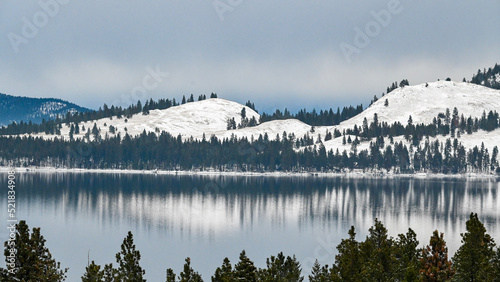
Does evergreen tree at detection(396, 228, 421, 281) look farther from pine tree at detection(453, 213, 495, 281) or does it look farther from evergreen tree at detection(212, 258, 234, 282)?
evergreen tree at detection(212, 258, 234, 282)

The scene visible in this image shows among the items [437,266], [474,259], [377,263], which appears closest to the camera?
[437,266]

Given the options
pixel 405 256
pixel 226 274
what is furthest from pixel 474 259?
pixel 226 274

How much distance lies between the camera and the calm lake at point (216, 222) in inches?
3580

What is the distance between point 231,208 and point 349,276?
122 metres

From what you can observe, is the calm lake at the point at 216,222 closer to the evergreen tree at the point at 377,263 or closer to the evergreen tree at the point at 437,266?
the evergreen tree at the point at 377,263

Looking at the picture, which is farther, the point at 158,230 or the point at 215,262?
the point at 158,230

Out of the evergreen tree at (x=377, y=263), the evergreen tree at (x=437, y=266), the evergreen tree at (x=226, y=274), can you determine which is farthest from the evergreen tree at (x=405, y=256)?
the evergreen tree at (x=226, y=274)

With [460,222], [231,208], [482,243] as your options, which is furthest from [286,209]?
[482,243]

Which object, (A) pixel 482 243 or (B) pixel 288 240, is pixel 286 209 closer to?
(B) pixel 288 240

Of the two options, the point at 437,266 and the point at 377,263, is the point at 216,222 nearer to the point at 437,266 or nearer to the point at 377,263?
the point at 377,263

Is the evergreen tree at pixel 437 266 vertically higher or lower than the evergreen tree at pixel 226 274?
higher

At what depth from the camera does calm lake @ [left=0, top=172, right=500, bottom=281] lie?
90938mm

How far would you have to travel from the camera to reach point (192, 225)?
411 feet

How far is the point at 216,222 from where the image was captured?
132m
